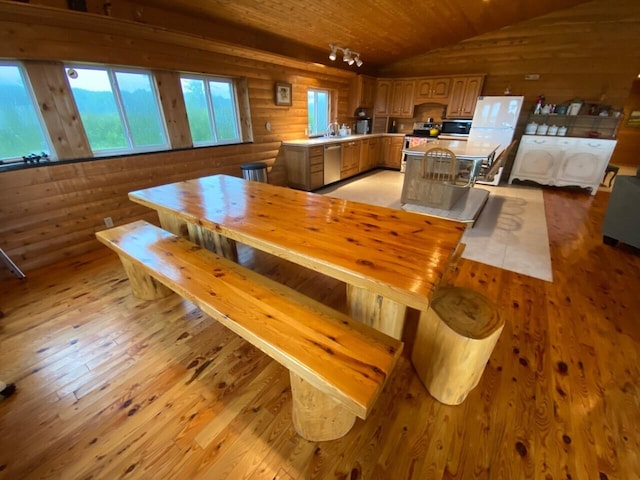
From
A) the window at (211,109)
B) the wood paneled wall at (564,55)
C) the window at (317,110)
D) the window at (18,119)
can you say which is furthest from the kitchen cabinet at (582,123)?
the window at (18,119)

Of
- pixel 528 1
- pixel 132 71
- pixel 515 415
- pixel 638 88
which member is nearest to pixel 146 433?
pixel 515 415

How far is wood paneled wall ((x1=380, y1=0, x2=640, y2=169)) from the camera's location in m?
4.54

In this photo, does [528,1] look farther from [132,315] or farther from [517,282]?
[132,315]

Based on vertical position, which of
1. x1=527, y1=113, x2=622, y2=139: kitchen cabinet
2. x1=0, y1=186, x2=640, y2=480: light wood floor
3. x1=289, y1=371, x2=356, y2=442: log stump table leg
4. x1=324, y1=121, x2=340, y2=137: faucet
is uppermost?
x1=527, y1=113, x2=622, y2=139: kitchen cabinet

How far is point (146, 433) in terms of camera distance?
128cm

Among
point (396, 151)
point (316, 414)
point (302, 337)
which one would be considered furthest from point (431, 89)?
point (316, 414)

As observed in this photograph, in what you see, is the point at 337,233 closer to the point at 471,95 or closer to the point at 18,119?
the point at 18,119

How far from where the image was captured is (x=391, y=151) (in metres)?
6.83

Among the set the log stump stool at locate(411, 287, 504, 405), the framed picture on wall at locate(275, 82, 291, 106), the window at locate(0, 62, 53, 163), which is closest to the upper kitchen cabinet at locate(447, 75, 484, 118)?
the framed picture on wall at locate(275, 82, 291, 106)

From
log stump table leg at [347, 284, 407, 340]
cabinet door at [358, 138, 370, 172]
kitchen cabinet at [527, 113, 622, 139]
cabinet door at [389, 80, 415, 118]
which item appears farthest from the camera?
cabinet door at [389, 80, 415, 118]

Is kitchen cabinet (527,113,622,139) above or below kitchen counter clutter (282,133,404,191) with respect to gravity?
above

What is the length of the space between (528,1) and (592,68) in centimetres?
193

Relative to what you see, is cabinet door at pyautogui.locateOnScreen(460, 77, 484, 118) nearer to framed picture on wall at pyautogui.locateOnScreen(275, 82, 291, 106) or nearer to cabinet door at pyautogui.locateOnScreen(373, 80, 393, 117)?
cabinet door at pyautogui.locateOnScreen(373, 80, 393, 117)

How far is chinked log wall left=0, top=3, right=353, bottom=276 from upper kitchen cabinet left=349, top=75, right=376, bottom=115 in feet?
9.61
